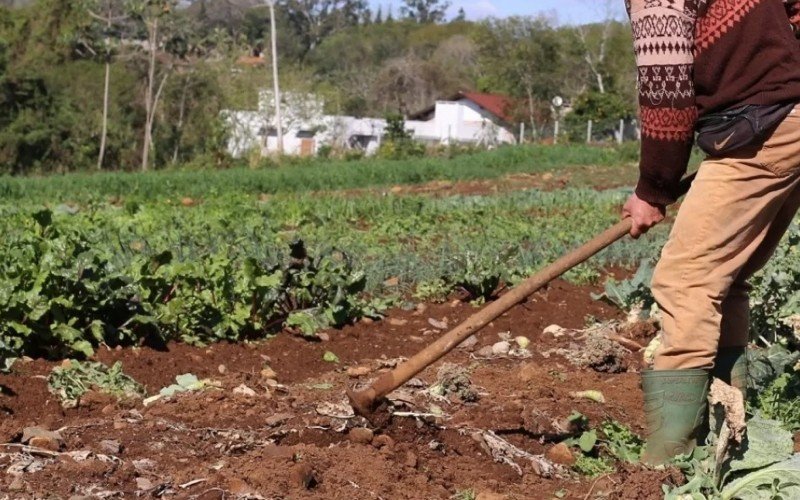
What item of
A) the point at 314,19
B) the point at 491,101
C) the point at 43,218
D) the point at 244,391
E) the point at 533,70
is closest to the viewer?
the point at 244,391

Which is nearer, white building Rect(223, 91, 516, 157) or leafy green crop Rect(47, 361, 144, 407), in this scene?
leafy green crop Rect(47, 361, 144, 407)

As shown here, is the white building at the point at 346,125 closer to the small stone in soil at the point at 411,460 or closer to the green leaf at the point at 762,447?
the small stone in soil at the point at 411,460

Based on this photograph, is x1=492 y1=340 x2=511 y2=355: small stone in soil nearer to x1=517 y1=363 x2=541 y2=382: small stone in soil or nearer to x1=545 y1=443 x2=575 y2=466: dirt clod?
x1=517 y1=363 x2=541 y2=382: small stone in soil

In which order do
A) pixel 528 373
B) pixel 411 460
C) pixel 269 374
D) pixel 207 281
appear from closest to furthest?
1. pixel 411 460
2. pixel 528 373
3. pixel 269 374
4. pixel 207 281

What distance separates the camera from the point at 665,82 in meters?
3.38

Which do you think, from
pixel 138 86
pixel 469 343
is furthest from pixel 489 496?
pixel 138 86

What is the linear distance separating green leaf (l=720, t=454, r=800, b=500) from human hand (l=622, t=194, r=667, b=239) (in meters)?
0.81

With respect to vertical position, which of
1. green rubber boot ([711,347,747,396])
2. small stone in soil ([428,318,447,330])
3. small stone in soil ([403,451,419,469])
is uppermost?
green rubber boot ([711,347,747,396])

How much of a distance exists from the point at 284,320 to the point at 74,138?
100 feet

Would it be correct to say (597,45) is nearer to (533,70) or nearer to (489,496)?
(533,70)

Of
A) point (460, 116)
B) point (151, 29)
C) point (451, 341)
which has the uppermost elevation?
point (151, 29)

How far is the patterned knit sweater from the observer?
3.34 metres

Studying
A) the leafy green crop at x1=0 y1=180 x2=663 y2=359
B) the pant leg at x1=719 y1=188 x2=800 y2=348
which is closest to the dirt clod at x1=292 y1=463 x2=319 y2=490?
the pant leg at x1=719 y1=188 x2=800 y2=348

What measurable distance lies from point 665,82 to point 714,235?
0.48 meters
